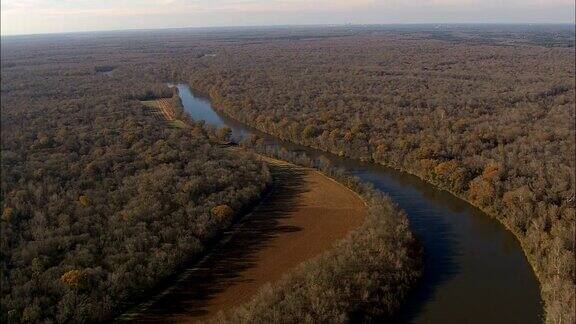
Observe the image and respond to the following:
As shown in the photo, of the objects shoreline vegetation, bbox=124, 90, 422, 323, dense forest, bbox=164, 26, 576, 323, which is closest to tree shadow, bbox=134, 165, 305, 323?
shoreline vegetation, bbox=124, 90, 422, 323

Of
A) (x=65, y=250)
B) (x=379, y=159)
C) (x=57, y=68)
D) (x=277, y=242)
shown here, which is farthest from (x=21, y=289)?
(x=57, y=68)

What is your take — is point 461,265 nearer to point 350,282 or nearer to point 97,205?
point 350,282

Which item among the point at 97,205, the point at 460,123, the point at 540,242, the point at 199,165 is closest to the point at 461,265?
the point at 540,242

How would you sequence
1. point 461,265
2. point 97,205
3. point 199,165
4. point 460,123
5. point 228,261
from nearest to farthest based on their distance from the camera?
1. point 228,261
2. point 461,265
3. point 97,205
4. point 199,165
5. point 460,123

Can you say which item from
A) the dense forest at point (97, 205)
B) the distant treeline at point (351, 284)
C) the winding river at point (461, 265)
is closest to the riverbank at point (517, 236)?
the winding river at point (461, 265)

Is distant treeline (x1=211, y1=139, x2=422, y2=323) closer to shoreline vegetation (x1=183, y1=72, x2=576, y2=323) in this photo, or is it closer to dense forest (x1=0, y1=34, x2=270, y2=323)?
dense forest (x1=0, y1=34, x2=270, y2=323)

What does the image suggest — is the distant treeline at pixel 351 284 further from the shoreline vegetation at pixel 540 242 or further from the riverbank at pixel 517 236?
the shoreline vegetation at pixel 540 242

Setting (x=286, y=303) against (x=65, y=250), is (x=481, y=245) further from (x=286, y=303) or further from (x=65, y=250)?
(x=65, y=250)
